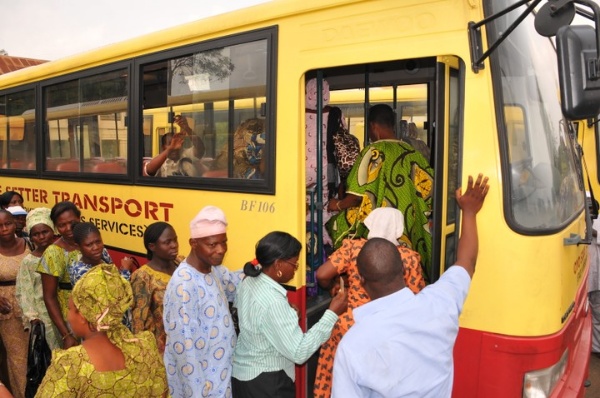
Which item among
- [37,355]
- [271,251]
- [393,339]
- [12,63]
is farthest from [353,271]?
[12,63]

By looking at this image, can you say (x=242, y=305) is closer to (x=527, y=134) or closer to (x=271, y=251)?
(x=271, y=251)

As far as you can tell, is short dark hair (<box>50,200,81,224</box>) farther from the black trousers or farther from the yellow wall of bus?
the black trousers

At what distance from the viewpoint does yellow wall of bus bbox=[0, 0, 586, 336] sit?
2.37m

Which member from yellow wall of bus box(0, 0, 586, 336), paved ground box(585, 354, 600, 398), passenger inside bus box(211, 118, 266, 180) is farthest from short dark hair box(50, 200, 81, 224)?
paved ground box(585, 354, 600, 398)

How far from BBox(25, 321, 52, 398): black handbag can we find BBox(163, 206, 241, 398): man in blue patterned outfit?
1267 millimetres

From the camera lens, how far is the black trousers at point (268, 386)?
8.18 feet

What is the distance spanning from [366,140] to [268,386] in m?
2.39

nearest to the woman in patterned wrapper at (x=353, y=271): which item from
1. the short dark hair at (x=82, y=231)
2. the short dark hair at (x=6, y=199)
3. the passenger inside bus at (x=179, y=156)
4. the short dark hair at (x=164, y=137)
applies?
the passenger inside bus at (x=179, y=156)

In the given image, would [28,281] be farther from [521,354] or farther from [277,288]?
[521,354]

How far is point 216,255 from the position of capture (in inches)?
101

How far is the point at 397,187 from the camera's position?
10.3 ft

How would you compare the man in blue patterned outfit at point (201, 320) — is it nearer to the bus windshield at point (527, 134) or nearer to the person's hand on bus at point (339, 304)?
the person's hand on bus at point (339, 304)

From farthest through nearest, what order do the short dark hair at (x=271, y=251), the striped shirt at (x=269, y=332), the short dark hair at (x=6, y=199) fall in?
the short dark hair at (x=6, y=199), the short dark hair at (x=271, y=251), the striped shirt at (x=269, y=332)

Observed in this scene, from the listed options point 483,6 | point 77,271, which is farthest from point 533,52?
point 77,271
